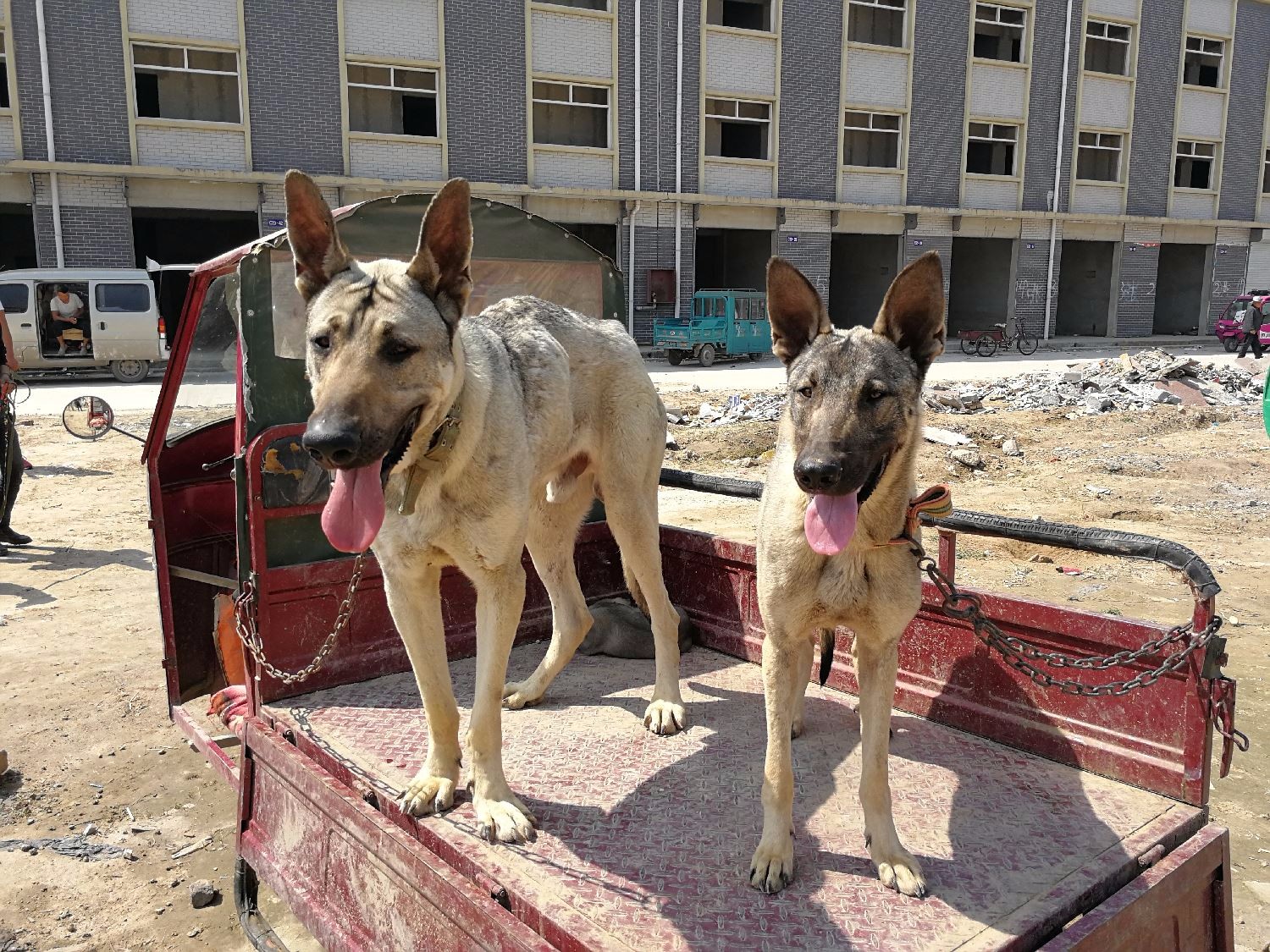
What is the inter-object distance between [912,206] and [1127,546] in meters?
29.0

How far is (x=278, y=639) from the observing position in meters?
4.04

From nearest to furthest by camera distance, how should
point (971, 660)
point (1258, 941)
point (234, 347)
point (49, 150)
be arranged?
1. point (1258, 941)
2. point (971, 660)
3. point (234, 347)
4. point (49, 150)

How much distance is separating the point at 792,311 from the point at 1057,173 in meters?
33.0

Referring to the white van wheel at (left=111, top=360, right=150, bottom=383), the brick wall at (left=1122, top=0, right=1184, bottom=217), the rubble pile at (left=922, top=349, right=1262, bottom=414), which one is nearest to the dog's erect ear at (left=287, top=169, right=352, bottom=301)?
the rubble pile at (left=922, top=349, right=1262, bottom=414)

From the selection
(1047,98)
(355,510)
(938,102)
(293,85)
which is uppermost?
(1047,98)

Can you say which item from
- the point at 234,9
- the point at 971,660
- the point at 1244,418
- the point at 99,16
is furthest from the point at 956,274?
the point at 971,660

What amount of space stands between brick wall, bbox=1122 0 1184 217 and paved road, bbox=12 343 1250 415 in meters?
5.95

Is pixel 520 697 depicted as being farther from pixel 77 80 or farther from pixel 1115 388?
pixel 77 80

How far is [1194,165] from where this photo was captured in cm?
3481

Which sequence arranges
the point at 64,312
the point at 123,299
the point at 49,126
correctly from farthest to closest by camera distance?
the point at 49,126, the point at 123,299, the point at 64,312

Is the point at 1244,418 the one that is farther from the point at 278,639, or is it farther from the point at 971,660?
the point at 278,639

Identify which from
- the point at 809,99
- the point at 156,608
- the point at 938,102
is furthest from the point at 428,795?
the point at 938,102

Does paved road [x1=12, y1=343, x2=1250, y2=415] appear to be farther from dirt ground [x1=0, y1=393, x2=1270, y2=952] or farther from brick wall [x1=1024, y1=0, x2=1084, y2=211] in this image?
brick wall [x1=1024, y1=0, x2=1084, y2=211]

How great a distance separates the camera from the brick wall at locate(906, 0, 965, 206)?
29375mm
